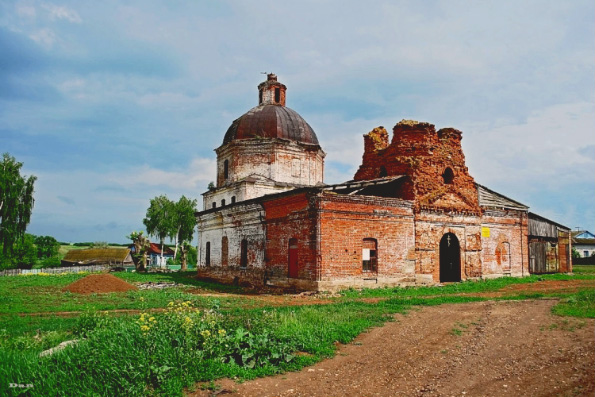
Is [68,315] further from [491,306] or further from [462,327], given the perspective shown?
[491,306]

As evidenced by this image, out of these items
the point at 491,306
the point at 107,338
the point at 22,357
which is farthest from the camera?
the point at 491,306

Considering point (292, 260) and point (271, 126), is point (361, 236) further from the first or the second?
point (271, 126)

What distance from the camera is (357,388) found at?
5.93 m

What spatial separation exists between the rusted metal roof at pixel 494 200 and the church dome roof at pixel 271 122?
1217 cm

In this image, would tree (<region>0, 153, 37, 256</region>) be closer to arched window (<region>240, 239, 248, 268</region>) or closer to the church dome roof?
the church dome roof

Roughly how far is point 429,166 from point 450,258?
523 cm

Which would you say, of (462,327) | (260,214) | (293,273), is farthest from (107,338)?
(260,214)

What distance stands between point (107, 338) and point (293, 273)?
12363 millimetres

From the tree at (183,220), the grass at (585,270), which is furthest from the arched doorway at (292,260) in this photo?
the tree at (183,220)

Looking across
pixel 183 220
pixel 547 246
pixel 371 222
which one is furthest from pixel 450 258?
pixel 183 220

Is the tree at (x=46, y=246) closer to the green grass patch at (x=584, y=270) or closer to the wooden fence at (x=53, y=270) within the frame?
the wooden fence at (x=53, y=270)

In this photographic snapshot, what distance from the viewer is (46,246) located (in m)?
59.6

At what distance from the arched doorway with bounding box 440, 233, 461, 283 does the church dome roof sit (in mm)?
12430

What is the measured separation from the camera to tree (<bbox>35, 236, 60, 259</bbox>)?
58.7m
